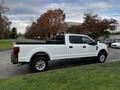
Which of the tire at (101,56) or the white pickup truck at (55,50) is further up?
the white pickup truck at (55,50)

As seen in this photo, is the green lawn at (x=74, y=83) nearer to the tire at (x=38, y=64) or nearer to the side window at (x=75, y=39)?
the tire at (x=38, y=64)

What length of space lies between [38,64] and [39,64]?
6cm

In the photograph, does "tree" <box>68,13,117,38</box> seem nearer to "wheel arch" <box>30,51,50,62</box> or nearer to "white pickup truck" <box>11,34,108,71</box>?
"white pickup truck" <box>11,34,108,71</box>

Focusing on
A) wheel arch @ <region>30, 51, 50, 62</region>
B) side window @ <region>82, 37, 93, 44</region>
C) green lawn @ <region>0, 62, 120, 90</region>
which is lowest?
green lawn @ <region>0, 62, 120, 90</region>

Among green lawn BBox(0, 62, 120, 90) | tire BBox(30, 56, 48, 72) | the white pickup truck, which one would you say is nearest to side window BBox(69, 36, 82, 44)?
the white pickup truck

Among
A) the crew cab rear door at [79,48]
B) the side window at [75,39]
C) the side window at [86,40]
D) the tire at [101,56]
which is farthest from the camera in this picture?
the tire at [101,56]

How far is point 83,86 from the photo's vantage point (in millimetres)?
6910

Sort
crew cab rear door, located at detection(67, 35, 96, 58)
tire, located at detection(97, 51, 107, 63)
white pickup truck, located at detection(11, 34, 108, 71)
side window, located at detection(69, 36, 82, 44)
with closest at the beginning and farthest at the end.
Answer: white pickup truck, located at detection(11, 34, 108, 71)
crew cab rear door, located at detection(67, 35, 96, 58)
side window, located at detection(69, 36, 82, 44)
tire, located at detection(97, 51, 107, 63)

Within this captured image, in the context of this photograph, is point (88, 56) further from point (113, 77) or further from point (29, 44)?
point (113, 77)

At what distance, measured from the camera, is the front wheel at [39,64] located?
1123cm

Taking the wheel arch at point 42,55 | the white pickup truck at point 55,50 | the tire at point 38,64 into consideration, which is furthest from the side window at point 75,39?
the tire at point 38,64

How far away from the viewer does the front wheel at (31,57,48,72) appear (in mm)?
11234

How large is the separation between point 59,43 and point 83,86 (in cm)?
541

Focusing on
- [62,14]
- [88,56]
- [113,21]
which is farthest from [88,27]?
[88,56]
